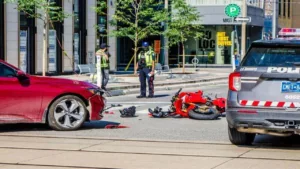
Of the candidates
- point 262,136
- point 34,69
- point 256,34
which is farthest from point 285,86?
point 256,34

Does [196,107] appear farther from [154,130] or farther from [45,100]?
[45,100]

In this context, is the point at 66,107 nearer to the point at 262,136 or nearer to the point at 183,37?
the point at 262,136

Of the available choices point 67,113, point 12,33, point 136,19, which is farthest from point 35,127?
point 136,19

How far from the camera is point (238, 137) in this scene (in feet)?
37.3

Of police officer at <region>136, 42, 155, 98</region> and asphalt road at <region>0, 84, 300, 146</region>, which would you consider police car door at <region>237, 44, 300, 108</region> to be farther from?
police officer at <region>136, 42, 155, 98</region>

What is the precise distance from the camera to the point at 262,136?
12836 mm

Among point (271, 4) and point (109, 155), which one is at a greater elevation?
point (271, 4)

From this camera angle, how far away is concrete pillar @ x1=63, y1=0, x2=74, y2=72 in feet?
120

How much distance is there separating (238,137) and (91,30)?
28582 millimetres

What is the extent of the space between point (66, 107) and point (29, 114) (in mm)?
690

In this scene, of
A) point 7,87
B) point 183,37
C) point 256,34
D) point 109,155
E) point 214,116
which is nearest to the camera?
point 109,155

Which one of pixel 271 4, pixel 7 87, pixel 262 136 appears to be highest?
pixel 271 4

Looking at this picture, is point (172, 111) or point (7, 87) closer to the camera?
point (7, 87)

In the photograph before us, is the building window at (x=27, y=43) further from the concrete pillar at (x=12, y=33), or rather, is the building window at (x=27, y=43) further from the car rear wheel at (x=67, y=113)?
the car rear wheel at (x=67, y=113)
